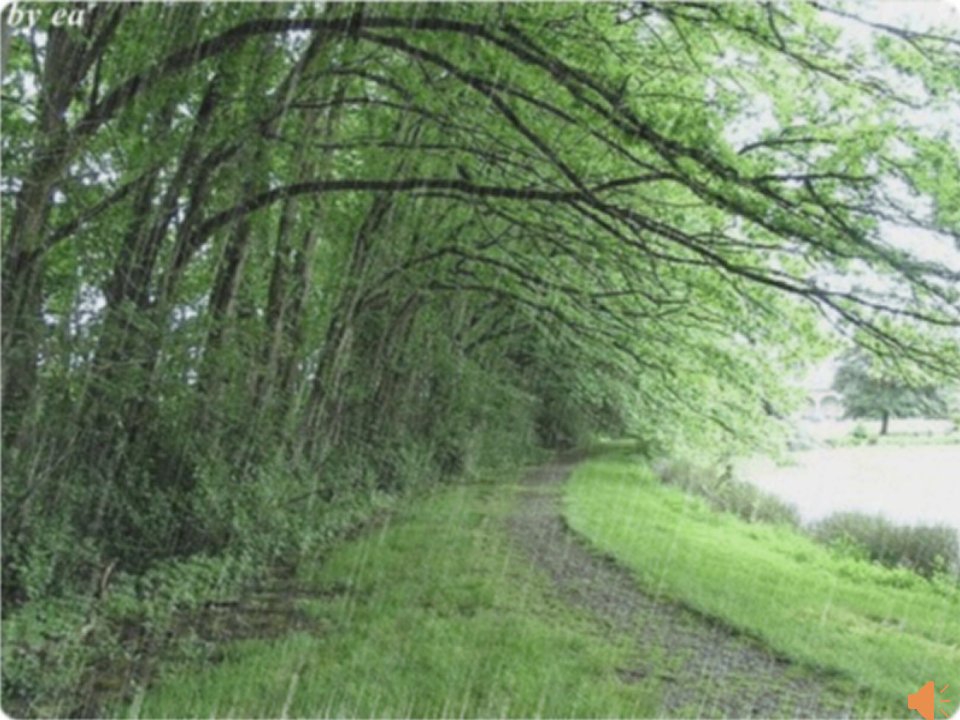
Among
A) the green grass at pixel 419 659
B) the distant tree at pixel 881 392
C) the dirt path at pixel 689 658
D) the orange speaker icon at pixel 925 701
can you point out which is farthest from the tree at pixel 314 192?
the dirt path at pixel 689 658

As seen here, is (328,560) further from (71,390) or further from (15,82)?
(15,82)

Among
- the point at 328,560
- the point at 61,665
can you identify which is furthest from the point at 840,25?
the point at 328,560

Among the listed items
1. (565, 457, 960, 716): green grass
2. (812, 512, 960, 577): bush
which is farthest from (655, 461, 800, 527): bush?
(812, 512, 960, 577): bush

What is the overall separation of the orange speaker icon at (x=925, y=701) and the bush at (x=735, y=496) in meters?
9.91

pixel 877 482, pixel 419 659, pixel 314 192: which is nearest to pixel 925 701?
pixel 419 659

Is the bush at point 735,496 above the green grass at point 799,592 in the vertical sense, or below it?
above

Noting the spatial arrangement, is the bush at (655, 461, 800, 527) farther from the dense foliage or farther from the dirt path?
the dirt path

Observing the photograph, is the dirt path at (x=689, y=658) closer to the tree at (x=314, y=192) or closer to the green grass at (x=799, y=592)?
the green grass at (x=799, y=592)

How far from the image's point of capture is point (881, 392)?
8453mm

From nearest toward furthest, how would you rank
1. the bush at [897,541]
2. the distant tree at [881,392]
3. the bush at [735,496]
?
1. the distant tree at [881,392]
2. the bush at [897,541]
3. the bush at [735,496]

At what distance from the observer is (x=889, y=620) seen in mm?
9070

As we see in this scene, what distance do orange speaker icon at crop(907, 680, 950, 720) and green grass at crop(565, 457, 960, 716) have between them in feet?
0.19

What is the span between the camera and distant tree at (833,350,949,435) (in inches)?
291

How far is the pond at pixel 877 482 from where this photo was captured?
9.11 metres
